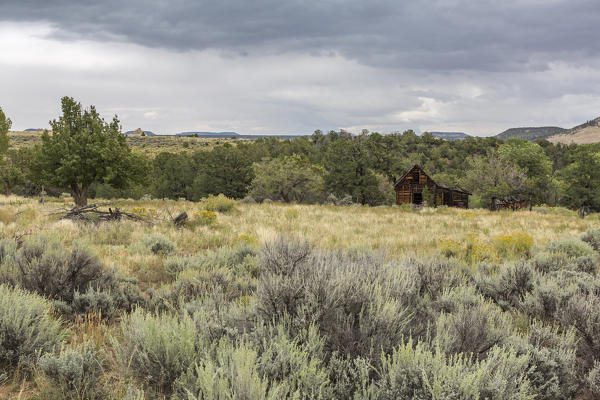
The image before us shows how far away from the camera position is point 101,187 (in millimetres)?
58562

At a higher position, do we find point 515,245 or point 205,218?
point 205,218

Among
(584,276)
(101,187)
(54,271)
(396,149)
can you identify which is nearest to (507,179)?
(584,276)

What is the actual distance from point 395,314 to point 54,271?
5230mm

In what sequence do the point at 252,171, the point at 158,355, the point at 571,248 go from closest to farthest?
1. the point at 158,355
2. the point at 571,248
3. the point at 252,171

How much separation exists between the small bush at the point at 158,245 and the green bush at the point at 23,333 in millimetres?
4708

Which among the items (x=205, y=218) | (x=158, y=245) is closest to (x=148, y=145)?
(x=205, y=218)

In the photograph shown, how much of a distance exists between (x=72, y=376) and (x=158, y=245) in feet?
20.2

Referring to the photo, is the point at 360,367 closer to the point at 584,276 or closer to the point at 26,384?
the point at 26,384

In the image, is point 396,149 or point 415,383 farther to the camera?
point 396,149

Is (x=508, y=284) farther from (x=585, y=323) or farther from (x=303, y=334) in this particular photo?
(x=303, y=334)

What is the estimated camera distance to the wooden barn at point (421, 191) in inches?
1591

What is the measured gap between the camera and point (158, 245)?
28.6ft

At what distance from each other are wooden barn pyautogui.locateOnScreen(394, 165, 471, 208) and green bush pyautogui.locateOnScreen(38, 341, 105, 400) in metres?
40.8

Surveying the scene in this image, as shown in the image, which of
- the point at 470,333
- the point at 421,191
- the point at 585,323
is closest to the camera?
the point at 470,333
